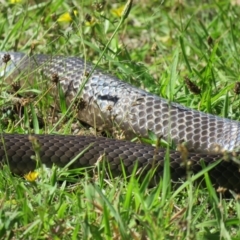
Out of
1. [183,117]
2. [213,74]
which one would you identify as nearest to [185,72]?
[213,74]

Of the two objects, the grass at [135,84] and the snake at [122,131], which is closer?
the grass at [135,84]

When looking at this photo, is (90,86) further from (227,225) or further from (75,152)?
(227,225)

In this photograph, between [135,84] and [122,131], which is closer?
[122,131]

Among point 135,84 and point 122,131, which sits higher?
point 135,84

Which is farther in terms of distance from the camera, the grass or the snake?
the snake
